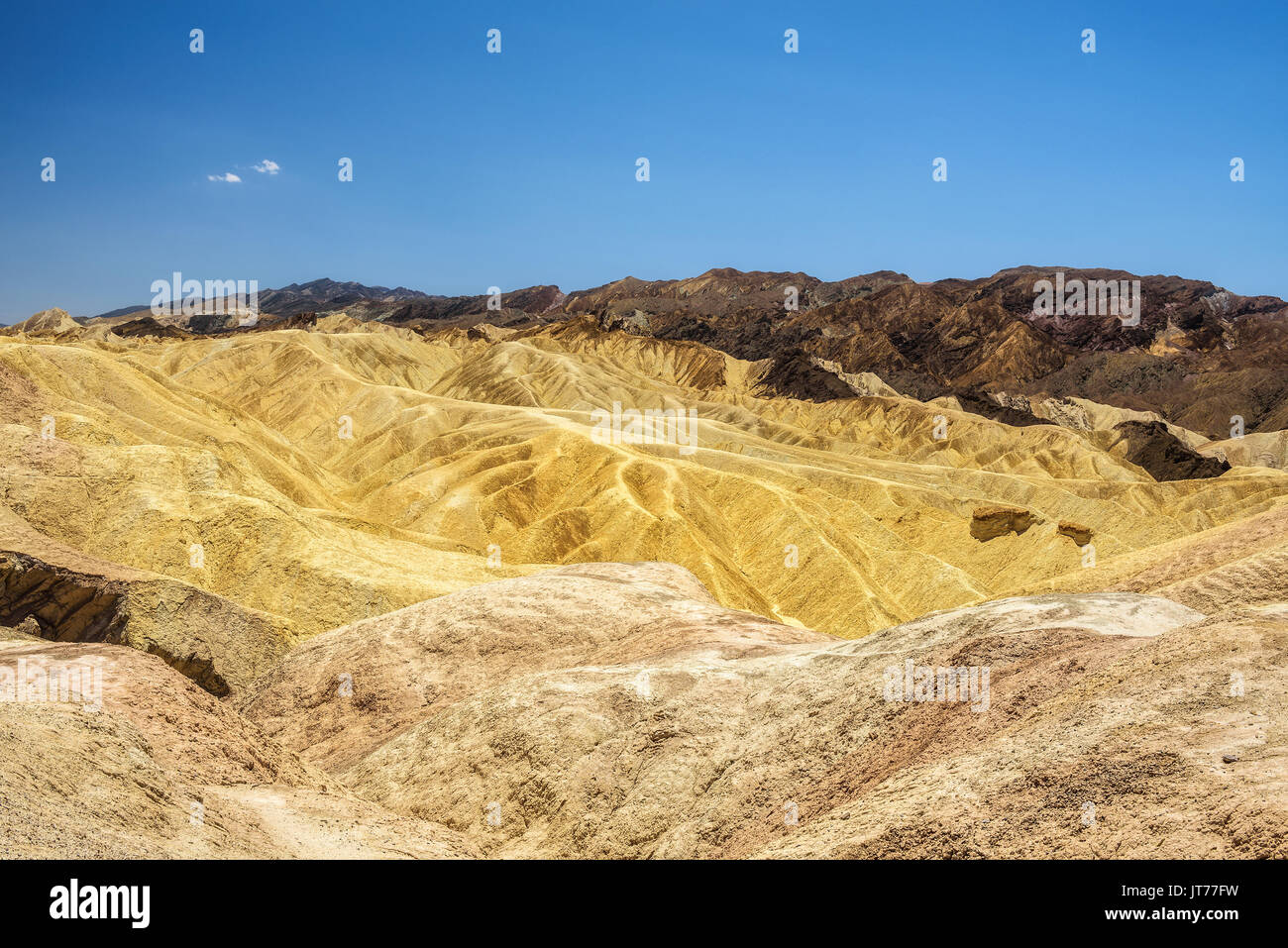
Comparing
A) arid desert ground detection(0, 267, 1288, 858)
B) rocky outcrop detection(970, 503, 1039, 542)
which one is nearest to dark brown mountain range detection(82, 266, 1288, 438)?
rocky outcrop detection(970, 503, 1039, 542)

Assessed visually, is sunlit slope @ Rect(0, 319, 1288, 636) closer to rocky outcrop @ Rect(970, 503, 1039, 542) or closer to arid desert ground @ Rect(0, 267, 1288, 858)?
arid desert ground @ Rect(0, 267, 1288, 858)

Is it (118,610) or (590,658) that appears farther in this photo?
(118,610)

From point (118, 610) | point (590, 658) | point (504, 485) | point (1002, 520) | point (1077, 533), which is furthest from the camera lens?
point (504, 485)

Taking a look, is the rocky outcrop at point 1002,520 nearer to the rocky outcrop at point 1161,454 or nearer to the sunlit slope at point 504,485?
the sunlit slope at point 504,485

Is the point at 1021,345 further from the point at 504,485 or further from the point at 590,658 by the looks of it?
the point at 590,658

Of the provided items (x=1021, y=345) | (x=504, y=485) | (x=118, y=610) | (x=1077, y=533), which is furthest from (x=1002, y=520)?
(x=1021, y=345)

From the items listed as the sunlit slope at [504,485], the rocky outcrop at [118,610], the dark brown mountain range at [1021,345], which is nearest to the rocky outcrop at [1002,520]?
the sunlit slope at [504,485]

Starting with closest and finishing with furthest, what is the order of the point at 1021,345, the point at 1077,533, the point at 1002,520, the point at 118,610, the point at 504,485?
the point at 118,610
the point at 1077,533
the point at 1002,520
the point at 504,485
the point at 1021,345

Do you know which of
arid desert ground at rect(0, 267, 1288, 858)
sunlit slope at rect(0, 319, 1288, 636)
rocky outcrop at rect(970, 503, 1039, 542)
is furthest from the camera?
rocky outcrop at rect(970, 503, 1039, 542)
